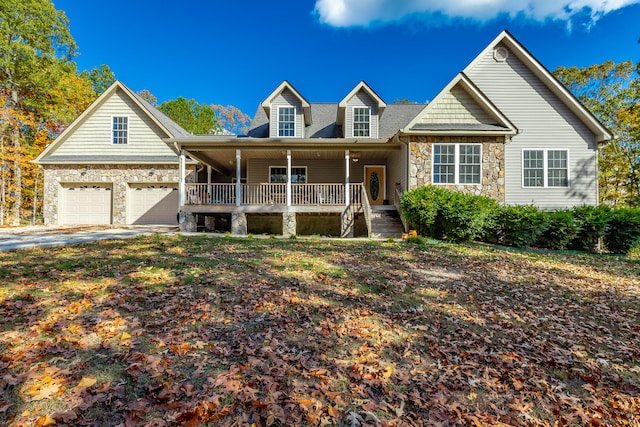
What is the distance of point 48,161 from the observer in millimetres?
14711

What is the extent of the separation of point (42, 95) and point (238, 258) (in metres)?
22.3

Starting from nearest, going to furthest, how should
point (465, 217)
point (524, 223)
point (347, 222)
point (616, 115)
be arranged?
1. point (465, 217)
2. point (524, 223)
3. point (347, 222)
4. point (616, 115)

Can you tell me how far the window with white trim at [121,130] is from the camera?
1552 centimetres

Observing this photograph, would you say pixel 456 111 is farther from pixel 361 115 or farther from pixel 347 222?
pixel 347 222

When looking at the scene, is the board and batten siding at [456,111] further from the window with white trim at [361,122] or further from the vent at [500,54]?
the vent at [500,54]

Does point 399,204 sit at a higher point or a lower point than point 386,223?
higher

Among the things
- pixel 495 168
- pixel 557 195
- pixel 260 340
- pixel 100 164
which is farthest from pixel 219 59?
pixel 260 340

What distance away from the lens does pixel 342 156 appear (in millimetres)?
14266

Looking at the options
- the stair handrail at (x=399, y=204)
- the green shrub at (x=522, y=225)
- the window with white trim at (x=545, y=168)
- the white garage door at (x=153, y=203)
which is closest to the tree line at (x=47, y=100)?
the white garage door at (x=153, y=203)

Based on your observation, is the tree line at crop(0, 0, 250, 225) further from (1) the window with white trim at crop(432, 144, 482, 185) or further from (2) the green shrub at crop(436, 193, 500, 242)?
(2) the green shrub at crop(436, 193, 500, 242)

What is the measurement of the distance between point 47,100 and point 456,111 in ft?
80.1

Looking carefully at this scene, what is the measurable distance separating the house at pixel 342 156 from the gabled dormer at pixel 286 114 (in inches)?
1.8

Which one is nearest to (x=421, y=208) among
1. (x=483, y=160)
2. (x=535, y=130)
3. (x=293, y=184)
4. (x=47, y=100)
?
(x=483, y=160)

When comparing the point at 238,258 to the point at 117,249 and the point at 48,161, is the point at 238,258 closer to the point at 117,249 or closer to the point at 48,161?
the point at 117,249
